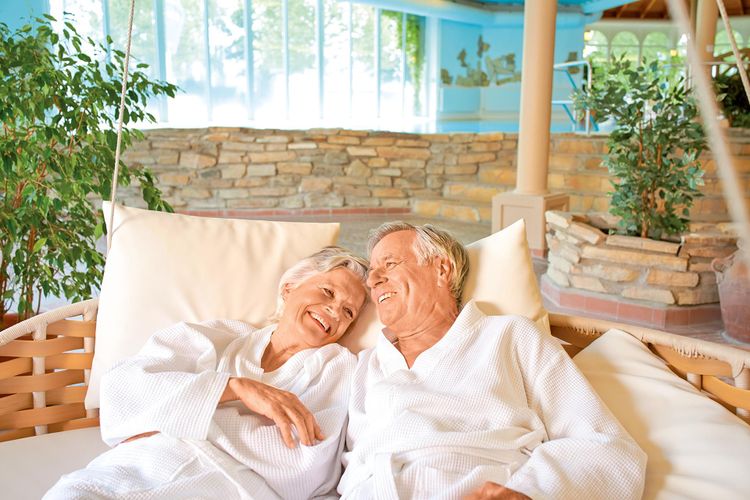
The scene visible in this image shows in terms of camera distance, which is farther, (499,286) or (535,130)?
(535,130)

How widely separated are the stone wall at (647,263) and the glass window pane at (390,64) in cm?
846

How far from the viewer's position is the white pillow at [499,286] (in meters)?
1.74

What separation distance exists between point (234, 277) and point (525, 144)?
12.8ft

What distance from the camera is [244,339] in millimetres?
1747

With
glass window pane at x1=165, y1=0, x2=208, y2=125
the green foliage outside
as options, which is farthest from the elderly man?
glass window pane at x1=165, y1=0, x2=208, y2=125

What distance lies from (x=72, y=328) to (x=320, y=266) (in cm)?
66

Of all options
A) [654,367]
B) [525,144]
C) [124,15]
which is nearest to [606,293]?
[525,144]

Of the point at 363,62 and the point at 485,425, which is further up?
the point at 363,62

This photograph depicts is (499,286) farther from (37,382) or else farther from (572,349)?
(37,382)

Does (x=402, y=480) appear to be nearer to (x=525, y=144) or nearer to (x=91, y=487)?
(x=91, y=487)

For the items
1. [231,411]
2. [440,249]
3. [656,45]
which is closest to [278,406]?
[231,411]

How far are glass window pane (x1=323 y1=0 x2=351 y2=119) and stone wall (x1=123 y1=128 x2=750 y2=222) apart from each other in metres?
4.15

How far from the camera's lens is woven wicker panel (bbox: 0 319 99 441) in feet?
5.74

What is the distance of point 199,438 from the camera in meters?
1.46
